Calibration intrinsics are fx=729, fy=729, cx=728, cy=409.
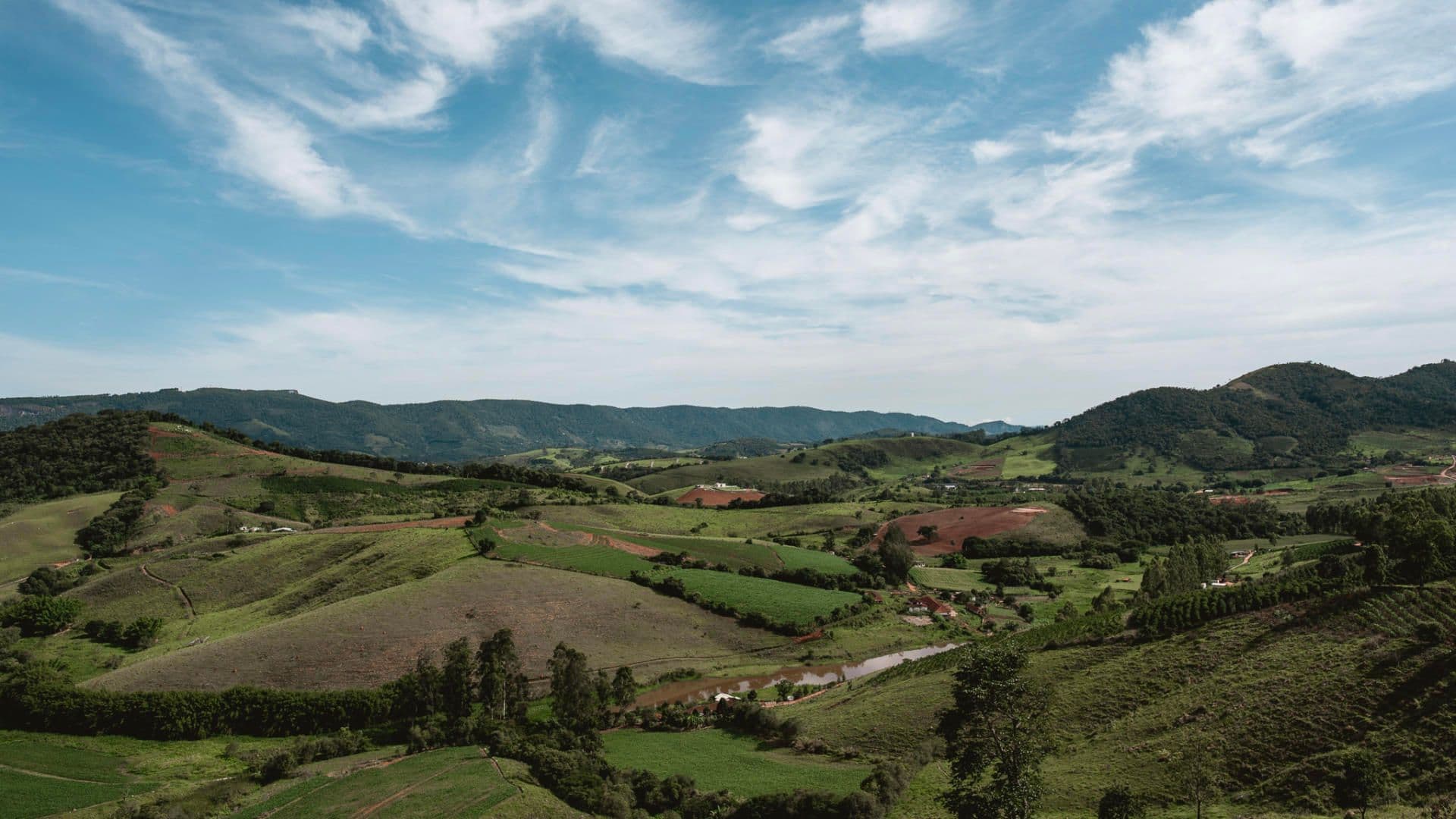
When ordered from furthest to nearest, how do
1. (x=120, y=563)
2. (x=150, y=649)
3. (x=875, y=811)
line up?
(x=120, y=563), (x=150, y=649), (x=875, y=811)

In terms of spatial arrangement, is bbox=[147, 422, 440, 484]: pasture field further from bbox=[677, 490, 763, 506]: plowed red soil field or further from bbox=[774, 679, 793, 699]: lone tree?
bbox=[774, 679, 793, 699]: lone tree

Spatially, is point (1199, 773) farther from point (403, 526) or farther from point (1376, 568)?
point (403, 526)

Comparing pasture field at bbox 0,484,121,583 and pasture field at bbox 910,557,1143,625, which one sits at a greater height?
pasture field at bbox 0,484,121,583

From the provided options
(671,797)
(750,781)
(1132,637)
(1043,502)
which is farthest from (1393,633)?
(1043,502)

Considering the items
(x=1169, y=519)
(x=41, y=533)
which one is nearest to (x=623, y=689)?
(x=41, y=533)

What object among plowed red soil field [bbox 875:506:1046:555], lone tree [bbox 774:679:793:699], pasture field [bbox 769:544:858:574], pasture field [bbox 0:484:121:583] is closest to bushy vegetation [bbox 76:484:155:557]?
pasture field [bbox 0:484:121:583]

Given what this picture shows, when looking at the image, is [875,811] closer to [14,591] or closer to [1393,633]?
[1393,633]
